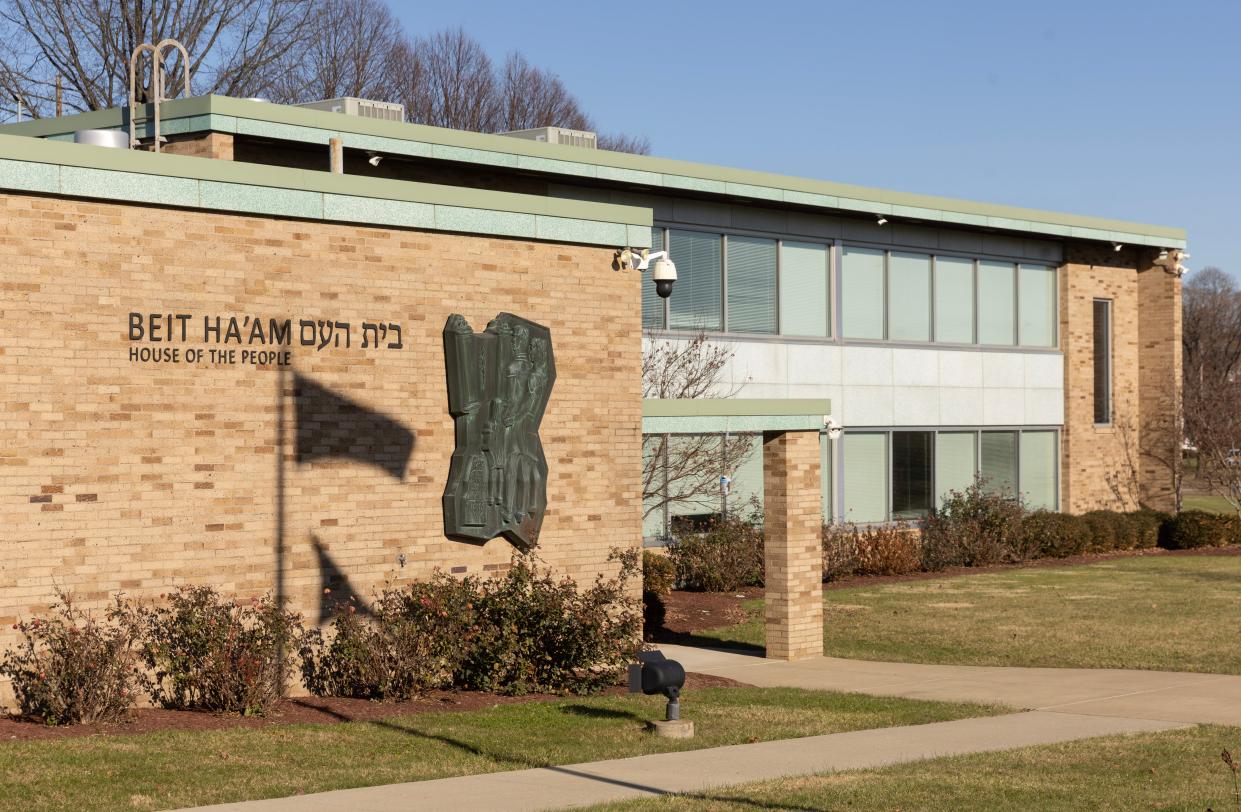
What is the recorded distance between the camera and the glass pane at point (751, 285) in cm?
2842

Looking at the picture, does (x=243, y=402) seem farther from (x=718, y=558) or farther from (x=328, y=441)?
(x=718, y=558)

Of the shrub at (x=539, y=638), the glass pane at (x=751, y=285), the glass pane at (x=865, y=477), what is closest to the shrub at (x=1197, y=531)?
the glass pane at (x=865, y=477)

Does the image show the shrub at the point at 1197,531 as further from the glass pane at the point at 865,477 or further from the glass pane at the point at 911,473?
the glass pane at the point at 865,477

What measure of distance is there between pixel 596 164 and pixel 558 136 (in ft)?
3.45

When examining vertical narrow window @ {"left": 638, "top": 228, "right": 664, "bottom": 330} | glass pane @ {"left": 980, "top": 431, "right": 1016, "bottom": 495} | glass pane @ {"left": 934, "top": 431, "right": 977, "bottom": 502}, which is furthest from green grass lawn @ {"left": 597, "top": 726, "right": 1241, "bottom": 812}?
glass pane @ {"left": 980, "top": 431, "right": 1016, "bottom": 495}

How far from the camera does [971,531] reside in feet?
104

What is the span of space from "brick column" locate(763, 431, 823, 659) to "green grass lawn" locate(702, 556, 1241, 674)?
38.3 inches

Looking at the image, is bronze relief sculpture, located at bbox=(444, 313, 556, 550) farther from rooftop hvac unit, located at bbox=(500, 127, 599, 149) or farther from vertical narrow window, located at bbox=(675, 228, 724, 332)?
vertical narrow window, located at bbox=(675, 228, 724, 332)

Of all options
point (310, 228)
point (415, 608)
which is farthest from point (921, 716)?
point (310, 228)

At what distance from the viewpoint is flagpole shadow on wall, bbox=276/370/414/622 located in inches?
595

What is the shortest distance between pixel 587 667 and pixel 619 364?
11.9 ft

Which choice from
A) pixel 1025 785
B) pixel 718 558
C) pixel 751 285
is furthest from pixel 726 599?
pixel 1025 785

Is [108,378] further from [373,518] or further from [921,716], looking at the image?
[921,716]

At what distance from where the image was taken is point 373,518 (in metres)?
15.8
